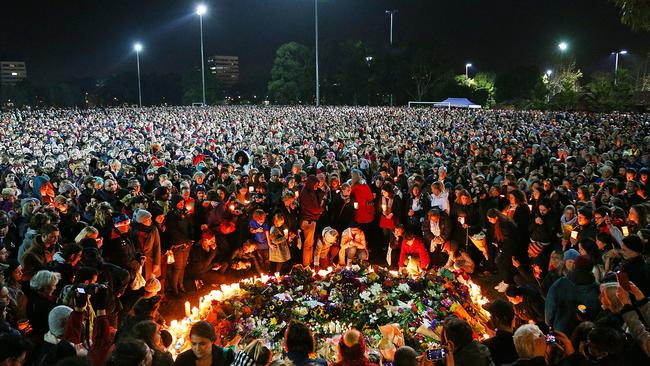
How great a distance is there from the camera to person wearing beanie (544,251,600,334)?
4.45 meters

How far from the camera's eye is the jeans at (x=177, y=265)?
7.59 m

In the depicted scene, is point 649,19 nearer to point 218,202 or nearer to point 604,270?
point 604,270

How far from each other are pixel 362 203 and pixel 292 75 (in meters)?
67.0

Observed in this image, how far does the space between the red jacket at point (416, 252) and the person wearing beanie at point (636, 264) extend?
132 inches

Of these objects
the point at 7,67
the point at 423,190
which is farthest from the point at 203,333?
the point at 7,67

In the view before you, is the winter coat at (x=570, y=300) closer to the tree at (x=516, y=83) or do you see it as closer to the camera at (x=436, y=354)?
the camera at (x=436, y=354)

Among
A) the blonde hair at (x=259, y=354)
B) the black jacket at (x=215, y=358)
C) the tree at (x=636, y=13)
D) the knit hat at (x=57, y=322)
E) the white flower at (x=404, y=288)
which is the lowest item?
the white flower at (x=404, y=288)

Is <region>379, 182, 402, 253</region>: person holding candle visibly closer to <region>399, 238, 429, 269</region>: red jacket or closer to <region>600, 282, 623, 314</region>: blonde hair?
<region>399, 238, 429, 269</region>: red jacket

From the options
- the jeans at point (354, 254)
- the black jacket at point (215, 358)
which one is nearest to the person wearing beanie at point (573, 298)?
the black jacket at point (215, 358)

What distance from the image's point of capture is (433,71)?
232 ft

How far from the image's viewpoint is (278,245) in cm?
791

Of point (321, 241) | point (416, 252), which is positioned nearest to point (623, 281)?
point (416, 252)

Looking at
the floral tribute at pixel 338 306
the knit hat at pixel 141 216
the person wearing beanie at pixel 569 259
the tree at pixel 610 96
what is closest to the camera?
the person wearing beanie at pixel 569 259

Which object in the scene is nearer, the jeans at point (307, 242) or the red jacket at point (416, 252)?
the red jacket at point (416, 252)
